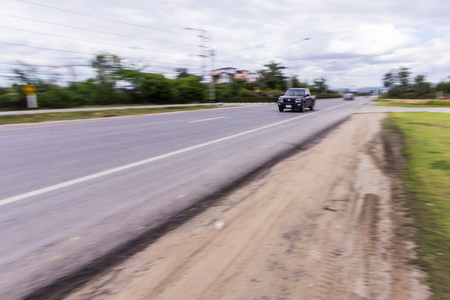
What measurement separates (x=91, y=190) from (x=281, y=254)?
284cm

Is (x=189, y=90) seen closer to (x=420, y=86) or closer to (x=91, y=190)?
(x=91, y=190)

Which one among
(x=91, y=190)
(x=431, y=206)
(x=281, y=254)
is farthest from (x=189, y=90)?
(x=281, y=254)

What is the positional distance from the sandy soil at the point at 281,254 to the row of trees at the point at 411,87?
236 ft

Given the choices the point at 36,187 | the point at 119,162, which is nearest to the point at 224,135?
the point at 119,162

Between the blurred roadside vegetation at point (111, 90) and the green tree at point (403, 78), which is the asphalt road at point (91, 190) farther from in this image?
the green tree at point (403, 78)

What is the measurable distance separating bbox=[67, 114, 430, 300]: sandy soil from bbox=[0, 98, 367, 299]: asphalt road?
0.49m

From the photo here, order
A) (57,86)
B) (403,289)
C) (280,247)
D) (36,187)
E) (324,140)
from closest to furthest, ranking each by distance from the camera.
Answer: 1. (403,289)
2. (280,247)
3. (36,187)
4. (324,140)
5. (57,86)

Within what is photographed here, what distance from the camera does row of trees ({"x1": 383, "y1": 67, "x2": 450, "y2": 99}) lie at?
64.5m

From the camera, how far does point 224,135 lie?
939 cm

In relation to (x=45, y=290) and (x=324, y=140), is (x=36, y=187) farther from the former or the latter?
(x=324, y=140)

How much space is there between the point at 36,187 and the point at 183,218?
2.38 m

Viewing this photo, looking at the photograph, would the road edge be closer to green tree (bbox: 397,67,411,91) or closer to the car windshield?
the car windshield

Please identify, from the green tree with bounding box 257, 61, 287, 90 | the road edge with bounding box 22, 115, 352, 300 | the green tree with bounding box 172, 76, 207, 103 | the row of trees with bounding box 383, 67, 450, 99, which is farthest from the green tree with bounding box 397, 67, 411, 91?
the road edge with bounding box 22, 115, 352, 300

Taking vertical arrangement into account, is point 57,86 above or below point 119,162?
above
